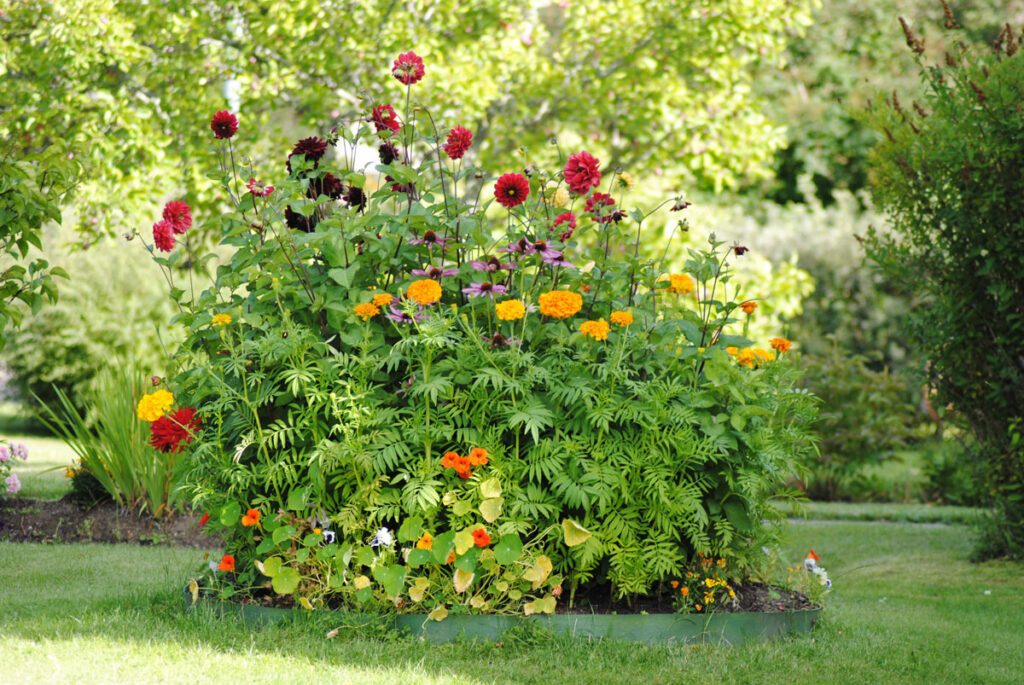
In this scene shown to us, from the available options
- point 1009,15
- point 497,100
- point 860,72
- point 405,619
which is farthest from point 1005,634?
point 860,72

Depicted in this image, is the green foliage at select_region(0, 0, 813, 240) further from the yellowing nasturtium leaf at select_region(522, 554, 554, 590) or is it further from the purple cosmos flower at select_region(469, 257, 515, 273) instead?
the yellowing nasturtium leaf at select_region(522, 554, 554, 590)

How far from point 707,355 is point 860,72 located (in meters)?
18.1

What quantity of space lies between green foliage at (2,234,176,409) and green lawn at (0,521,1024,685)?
8053 mm

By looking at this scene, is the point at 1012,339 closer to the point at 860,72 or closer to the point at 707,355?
the point at 707,355

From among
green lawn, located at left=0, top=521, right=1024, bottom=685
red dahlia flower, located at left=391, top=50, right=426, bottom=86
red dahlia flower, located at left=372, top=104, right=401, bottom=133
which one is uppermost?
red dahlia flower, located at left=391, top=50, right=426, bottom=86

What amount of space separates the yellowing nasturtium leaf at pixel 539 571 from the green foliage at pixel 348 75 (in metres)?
5.59

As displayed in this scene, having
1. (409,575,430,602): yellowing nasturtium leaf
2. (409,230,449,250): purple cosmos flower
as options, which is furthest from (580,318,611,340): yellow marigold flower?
(409,575,430,602): yellowing nasturtium leaf

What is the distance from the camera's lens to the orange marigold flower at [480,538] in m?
3.84

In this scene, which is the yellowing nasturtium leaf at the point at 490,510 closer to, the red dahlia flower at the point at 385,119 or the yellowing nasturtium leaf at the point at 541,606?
the yellowing nasturtium leaf at the point at 541,606

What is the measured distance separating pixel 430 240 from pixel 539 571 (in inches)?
49.9

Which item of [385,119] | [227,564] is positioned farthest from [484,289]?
[227,564]

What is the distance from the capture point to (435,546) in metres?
3.88

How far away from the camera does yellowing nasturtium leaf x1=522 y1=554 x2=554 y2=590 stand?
3.88 meters

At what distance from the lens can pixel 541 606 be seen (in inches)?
154
